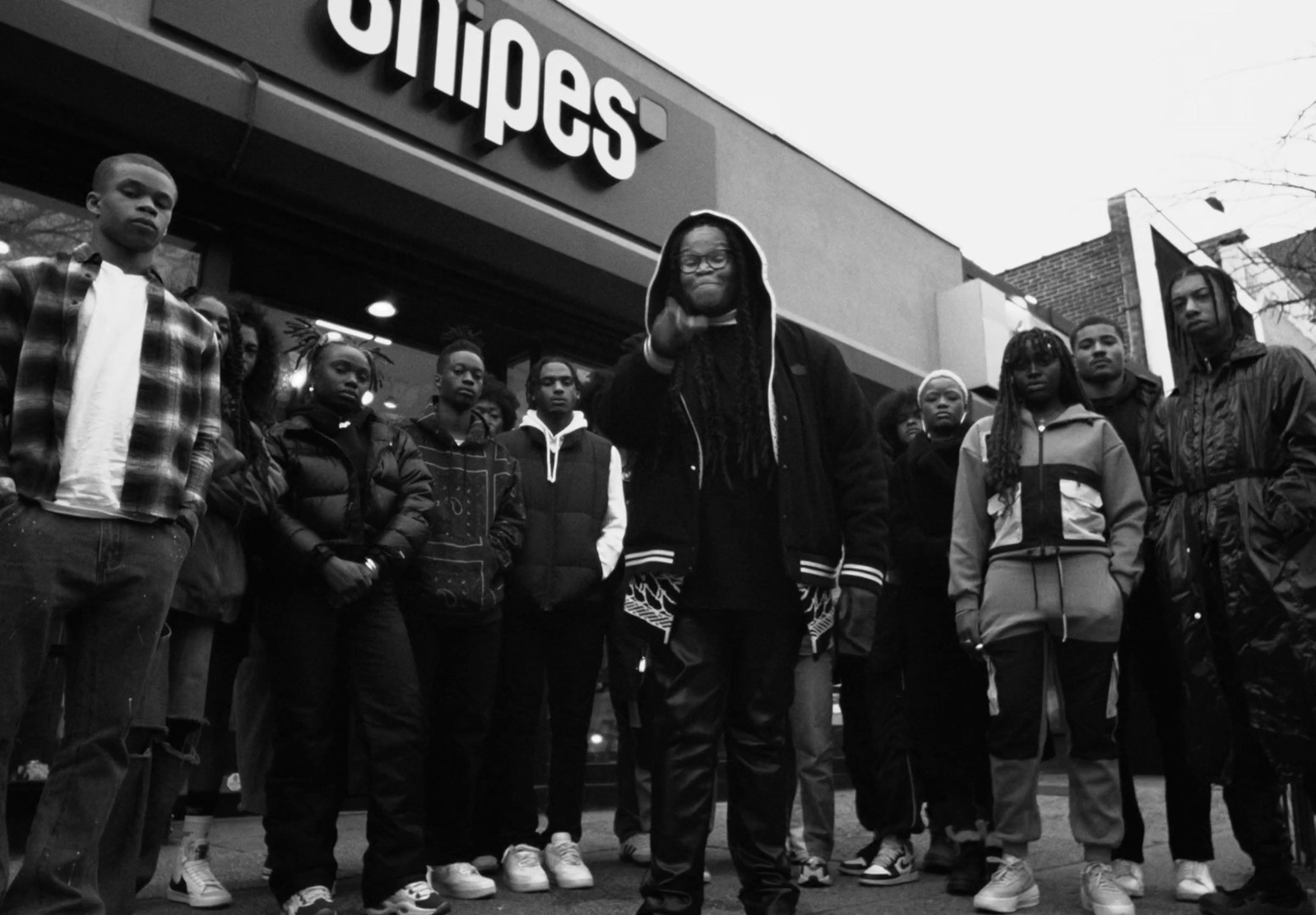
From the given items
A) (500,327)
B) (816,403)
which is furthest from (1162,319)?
(816,403)

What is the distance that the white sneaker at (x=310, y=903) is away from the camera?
3.33 meters

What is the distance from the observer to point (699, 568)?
10.1ft

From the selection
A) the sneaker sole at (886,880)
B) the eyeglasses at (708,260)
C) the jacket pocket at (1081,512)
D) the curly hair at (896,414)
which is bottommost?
the sneaker sole at (886,880)

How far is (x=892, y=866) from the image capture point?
4391mm

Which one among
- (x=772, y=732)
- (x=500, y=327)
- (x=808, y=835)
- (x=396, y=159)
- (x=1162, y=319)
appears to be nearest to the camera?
(x=772, y=732)

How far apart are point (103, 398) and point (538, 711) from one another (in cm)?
231

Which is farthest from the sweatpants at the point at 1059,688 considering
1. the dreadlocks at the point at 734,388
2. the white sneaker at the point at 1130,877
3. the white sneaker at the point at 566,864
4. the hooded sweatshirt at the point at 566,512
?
the hooded sweatshirt at the point at 566,512

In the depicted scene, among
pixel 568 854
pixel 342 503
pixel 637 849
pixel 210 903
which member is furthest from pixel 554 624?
pixel 210 903

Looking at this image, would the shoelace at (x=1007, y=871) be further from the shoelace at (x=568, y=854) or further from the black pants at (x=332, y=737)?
the black pants at (x=332, y=737)

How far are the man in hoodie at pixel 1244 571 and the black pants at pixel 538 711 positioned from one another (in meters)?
2.40

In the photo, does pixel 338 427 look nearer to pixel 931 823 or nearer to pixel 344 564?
pixel 344 564

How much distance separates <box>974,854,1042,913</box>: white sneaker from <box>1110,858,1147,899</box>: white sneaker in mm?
409

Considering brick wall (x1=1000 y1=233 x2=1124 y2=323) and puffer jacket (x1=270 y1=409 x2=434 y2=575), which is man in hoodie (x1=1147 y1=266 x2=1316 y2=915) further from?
brick wall (x1=1000 y1=233 x2=1124 y2=323)

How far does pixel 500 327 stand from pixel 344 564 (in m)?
4.25
